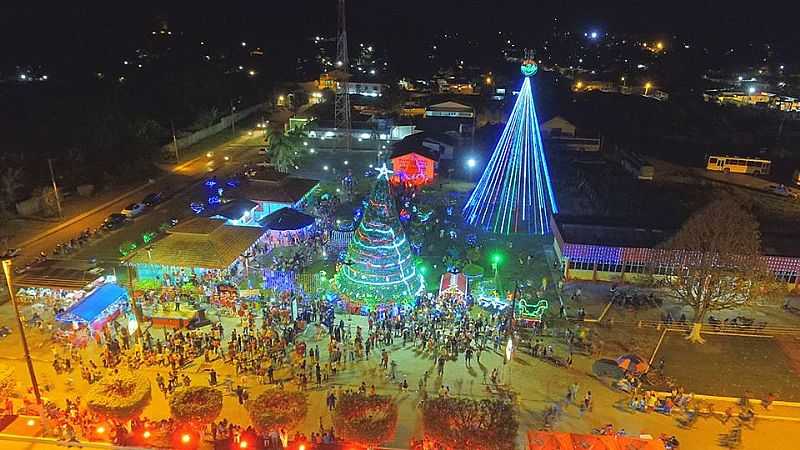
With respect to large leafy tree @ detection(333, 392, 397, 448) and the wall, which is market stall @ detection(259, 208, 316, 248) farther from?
the wall

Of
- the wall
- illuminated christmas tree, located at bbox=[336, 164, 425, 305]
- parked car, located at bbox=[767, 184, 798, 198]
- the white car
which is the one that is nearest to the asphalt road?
the white car

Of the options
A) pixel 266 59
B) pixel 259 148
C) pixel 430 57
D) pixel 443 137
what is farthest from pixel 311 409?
pixel 430 57

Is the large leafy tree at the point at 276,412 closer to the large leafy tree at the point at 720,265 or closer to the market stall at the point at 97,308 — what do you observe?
the market stall at the point at 97,308

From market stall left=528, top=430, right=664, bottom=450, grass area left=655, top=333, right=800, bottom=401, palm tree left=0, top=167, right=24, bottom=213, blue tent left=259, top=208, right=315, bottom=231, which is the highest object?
palm tree left=0, top=167, right=24, bottom=213

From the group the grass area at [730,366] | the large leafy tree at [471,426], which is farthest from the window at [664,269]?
the large leafy tree at [471,426]

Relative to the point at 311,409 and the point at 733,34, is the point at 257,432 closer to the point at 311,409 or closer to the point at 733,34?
the point at 311,409
